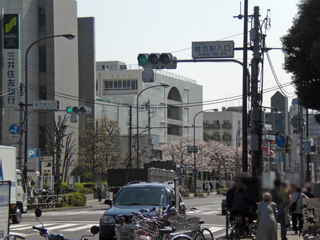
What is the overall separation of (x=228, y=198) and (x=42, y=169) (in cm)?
3239

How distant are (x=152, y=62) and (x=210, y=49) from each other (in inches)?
67.6

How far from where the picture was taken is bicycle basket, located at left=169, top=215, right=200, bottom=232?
9961mm

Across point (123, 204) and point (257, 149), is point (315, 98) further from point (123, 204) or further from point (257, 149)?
point (123, 204)

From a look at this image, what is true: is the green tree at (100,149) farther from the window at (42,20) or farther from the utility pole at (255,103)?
the utility pole at (255,103)

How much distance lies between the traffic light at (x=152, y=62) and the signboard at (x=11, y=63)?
35.0 m

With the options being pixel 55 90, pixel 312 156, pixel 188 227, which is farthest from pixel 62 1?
pixel 188 227

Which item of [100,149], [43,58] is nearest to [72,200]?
[100,149]

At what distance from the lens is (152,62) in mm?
13898

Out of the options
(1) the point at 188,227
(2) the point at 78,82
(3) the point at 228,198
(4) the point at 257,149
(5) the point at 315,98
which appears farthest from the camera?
(2) the point at 78,82

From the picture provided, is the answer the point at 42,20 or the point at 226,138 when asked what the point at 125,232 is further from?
the point at 226,138

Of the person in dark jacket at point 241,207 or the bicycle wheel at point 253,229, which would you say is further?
the bicycle wheel at point 253,229

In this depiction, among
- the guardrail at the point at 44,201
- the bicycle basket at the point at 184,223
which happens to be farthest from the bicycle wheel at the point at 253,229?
the guardrail at the point at 44,201

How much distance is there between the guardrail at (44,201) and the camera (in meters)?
33.2

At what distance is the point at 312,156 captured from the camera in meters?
18.0
